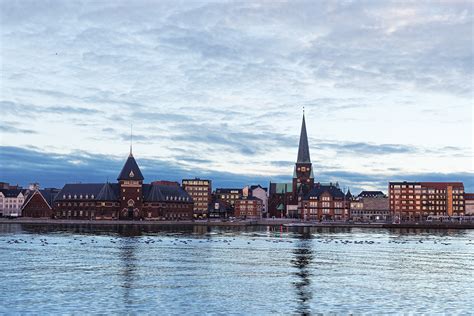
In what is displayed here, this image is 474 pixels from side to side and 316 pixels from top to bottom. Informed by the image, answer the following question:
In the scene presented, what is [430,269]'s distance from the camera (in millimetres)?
61812

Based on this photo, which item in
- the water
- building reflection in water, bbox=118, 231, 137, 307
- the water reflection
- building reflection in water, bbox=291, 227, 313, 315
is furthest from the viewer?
the water reflection

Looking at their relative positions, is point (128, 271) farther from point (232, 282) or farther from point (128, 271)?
point (232, 282)

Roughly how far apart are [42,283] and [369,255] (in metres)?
43.2

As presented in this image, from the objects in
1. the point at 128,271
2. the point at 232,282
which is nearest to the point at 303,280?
the point at 232,282

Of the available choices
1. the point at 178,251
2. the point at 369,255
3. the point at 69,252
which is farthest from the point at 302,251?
the point at 69,252

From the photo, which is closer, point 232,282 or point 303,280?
point 232,282

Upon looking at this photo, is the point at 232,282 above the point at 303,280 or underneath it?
underneath

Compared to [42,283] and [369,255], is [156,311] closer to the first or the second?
[42,283]

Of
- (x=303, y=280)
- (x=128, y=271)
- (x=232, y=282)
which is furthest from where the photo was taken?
(x=128, y=271)

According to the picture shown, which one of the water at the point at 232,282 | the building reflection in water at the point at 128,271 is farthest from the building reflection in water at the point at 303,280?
the building reflection in water at the point at 128,271

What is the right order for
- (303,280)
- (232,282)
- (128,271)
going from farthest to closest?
(128,271), (303,280), (232,282)

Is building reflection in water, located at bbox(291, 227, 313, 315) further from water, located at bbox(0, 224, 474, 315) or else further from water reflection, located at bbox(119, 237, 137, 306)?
water reflection, located at bbox(119, 237, 137, 306)

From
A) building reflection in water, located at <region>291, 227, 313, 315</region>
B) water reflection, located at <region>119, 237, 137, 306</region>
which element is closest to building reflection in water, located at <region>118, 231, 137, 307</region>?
water reflection, located at <region>119, 237, 137, 306</region>

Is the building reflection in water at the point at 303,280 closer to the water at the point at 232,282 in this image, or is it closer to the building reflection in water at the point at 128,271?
the water at the point at 232,282
